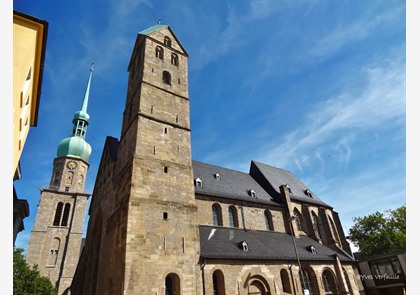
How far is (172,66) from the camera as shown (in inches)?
958

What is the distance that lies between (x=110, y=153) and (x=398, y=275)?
2934 centimetres

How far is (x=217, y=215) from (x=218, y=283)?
6.76 meters

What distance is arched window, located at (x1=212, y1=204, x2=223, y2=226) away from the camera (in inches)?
830

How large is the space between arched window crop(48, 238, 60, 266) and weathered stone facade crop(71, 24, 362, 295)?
1755 cm

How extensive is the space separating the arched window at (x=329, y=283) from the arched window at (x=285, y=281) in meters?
4.14

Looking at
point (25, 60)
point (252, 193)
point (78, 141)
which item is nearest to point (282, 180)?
point (252, 193)

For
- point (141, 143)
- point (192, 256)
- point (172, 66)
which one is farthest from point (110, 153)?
point (192, 256)

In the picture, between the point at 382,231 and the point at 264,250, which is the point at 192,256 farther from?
the point at 382,231

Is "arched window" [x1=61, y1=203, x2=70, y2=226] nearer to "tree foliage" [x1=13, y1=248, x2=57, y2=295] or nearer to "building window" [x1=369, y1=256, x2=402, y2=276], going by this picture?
"tree foliage" [x1=13, y1=248, x2=57, y2=295]

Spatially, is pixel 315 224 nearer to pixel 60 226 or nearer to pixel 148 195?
pixel 148 195

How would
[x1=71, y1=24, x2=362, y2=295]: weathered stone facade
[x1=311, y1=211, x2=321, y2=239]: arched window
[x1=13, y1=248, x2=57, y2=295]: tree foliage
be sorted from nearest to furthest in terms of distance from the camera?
[x1=71, y1=24, x2=362, y2=295]: weathered stone facade → [x1=13, y1=248, x2=57, y2=295]: tree foliage → [x1=311, y1=211, x2=321, y2=239]: arched window

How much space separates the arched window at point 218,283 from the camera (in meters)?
14.9

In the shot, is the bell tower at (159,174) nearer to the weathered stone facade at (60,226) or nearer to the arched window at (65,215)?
the weathered stone facade at (60,226)

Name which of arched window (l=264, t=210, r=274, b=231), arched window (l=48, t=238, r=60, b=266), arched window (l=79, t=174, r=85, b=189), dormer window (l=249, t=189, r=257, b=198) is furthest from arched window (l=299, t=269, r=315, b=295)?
arched window (l=79, t=174, r=85, b=189)
